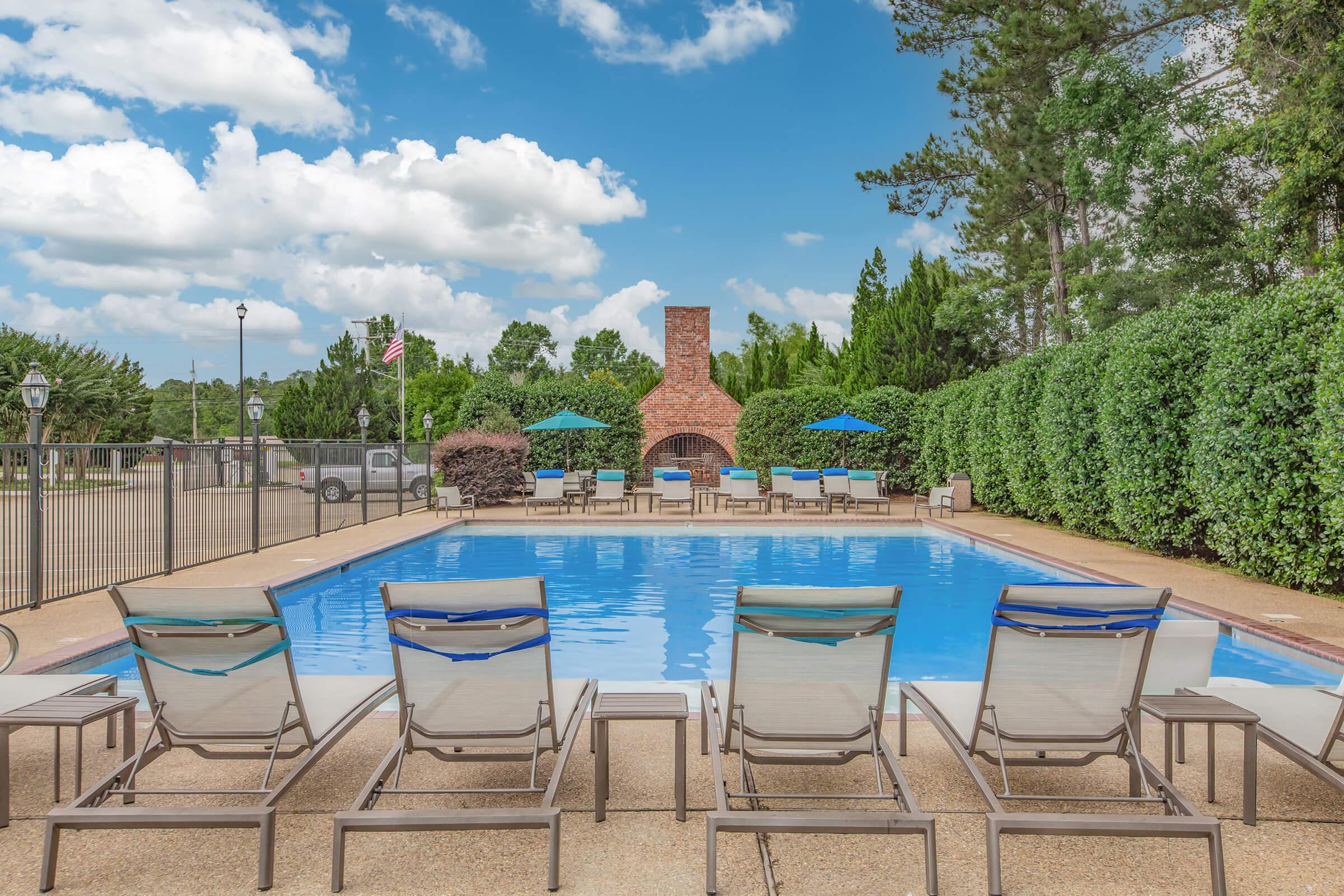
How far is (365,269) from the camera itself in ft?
187

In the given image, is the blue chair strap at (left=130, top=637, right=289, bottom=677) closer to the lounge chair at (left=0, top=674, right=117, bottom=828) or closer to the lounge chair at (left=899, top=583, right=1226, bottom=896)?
the lounge chair at (left=0, top=674, right=117, bottom=828)

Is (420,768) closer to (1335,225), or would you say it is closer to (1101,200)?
(1335,225)

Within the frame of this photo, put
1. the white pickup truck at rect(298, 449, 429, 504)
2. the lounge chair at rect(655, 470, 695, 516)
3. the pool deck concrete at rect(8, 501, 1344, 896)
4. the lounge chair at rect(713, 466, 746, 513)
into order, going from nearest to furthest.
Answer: the pool deck concrete at rect(8, 501, 1344, 896), the white pickup truck at rect(298, 449, 429, 504), the lounge chair at rect(655, 470, 695, 516), the lounge chair at rect(713, 466, 746, 513)

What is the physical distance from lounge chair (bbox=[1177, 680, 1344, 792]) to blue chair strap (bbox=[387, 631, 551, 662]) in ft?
9.47

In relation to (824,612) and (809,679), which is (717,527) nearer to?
(809,679)

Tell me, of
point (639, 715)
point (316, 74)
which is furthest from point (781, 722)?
point (316, 74)

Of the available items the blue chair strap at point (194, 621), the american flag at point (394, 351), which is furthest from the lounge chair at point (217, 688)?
the american flag at point (394, 351)

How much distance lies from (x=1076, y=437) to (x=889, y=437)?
27.9 ft

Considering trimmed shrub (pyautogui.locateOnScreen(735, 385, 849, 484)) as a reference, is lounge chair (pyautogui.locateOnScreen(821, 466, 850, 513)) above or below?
below

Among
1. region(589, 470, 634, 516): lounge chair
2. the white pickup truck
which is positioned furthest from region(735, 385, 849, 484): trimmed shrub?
the white pickup truck

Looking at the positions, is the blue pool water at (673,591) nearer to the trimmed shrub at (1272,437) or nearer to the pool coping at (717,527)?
the pool coping at (717,527)

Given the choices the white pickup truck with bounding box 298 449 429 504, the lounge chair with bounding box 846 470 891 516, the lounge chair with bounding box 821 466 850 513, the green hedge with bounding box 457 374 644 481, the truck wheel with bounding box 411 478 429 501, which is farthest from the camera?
the green hedge with bounding box 457 374 644 481

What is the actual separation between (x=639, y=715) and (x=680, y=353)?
67.4 ft

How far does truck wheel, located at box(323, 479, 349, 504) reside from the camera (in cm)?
1330
